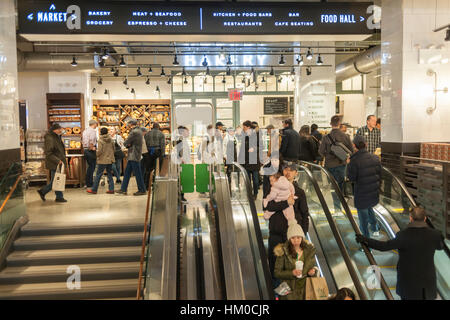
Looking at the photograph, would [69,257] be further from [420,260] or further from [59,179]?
[420,260]

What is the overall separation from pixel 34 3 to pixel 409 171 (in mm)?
6733

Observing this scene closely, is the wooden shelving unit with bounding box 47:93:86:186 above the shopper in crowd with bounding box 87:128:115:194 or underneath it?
above

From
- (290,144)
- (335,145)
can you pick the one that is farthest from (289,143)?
(335,145)

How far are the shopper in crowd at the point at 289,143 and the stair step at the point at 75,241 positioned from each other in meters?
3.36

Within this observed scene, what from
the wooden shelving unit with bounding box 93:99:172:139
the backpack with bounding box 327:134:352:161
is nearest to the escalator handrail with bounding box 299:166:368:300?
Result: the backpack with bounding box 327:134:352:161

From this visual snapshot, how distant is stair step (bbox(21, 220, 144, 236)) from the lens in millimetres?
7250

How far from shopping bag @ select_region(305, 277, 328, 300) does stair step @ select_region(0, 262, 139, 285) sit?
2741 mm

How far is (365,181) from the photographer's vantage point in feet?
21.5

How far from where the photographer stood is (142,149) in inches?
409

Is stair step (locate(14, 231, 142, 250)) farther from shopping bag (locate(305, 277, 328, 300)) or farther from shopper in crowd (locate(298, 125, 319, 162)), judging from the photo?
shopper in crowd (locate(298, 125, 319, 162))

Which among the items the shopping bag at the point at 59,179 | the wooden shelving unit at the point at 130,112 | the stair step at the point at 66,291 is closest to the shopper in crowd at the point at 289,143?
the stair step at the point at 66,291

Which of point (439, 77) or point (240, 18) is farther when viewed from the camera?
point (439, 77)

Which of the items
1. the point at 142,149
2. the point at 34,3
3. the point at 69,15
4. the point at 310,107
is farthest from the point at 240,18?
the point at 310,107
